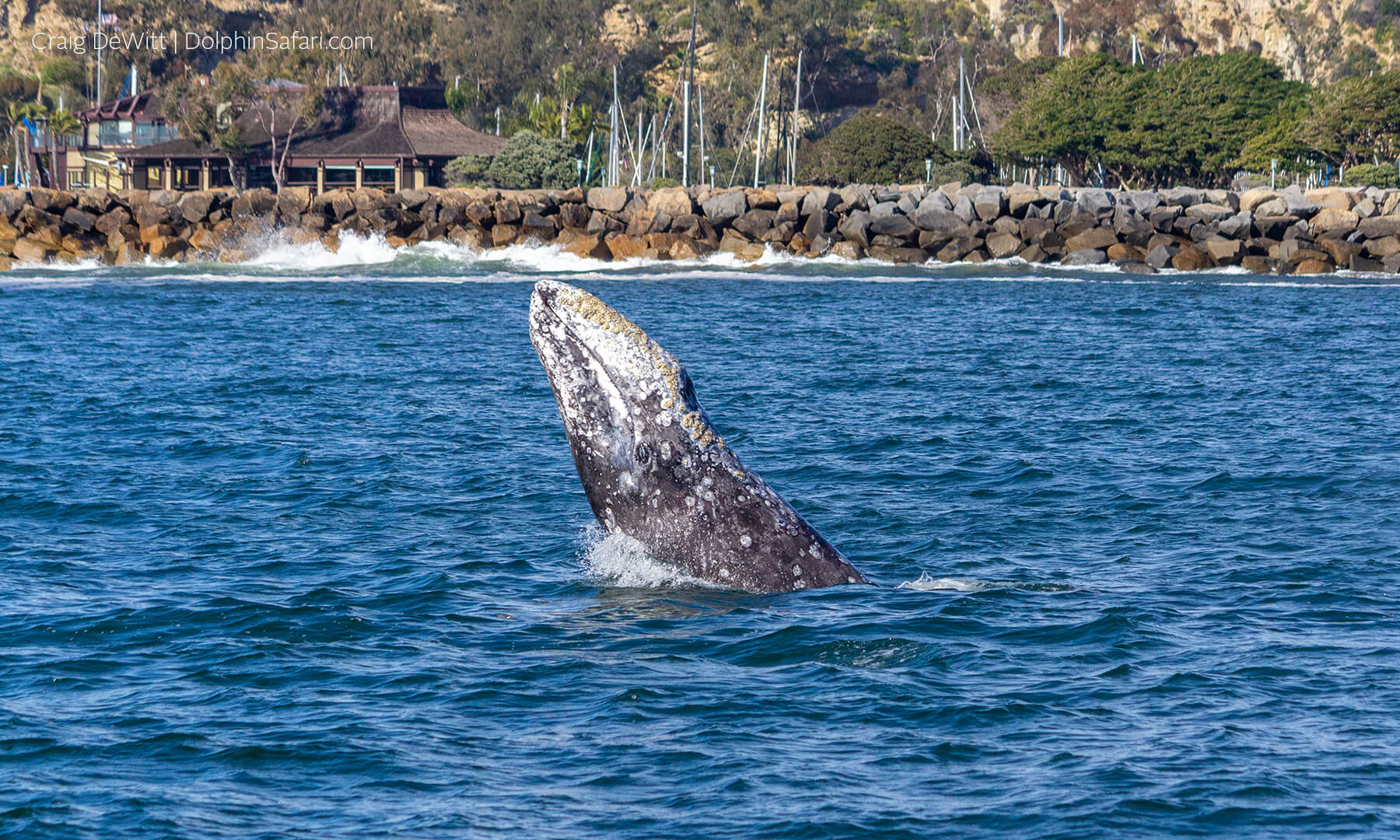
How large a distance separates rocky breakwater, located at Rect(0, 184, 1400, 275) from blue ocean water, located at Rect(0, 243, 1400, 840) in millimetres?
32457

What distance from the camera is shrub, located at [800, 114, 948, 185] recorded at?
89.1m

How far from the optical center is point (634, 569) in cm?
1041

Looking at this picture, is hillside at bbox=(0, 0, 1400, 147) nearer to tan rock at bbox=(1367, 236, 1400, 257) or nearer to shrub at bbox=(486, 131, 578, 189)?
shrub at bbox=(486, 131, 578, 189)

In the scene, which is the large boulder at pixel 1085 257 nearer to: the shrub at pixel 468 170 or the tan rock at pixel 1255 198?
the tan rock at pixel 1255 198

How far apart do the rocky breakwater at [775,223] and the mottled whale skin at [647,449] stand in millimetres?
48077

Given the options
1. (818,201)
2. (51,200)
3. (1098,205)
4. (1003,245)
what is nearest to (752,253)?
(818,201)

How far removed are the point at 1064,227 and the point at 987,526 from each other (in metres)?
46.0

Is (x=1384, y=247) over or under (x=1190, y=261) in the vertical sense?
over

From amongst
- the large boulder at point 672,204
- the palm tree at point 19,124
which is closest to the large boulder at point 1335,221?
the large boulder at point 672,204

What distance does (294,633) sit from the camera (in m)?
10.4

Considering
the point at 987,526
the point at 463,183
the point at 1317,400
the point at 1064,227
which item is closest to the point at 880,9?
the point at 463,183

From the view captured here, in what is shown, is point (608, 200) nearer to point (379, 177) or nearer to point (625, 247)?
point (625, 247)

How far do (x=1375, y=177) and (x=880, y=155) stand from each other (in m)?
28.0

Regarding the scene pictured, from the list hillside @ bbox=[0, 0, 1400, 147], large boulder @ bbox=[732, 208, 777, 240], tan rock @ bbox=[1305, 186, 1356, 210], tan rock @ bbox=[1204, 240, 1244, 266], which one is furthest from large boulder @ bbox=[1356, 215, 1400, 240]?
hillside @ bbox=[0, 0, 1400, 147]
